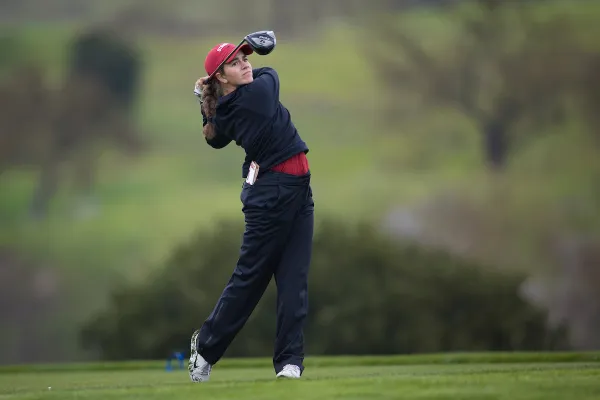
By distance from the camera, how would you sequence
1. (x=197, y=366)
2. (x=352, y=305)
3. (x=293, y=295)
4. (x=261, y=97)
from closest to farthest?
(x=261, y=97)
(x=293, y=295)
(x=197, y=366)
(x=352, y=305)

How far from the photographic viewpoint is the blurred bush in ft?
37.8

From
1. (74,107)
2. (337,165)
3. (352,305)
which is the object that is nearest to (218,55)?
(352,305)

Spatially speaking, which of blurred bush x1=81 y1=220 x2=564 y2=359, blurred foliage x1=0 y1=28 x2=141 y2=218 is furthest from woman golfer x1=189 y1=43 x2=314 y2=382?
blurred foliage x1=0 y1=28 x2=141 y2=218

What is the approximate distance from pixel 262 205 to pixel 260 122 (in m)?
0.37

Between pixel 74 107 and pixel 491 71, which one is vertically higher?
pixel 491 71

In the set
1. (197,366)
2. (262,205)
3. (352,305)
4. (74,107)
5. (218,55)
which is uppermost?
(218,55)

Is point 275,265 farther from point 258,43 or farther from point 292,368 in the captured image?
point 258,43

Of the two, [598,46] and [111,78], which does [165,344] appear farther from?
[598,46]

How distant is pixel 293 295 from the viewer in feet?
16.3

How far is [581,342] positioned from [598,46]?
339cm

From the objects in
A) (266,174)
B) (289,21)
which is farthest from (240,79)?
(289,21)

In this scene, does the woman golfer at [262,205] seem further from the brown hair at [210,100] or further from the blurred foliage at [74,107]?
the blurred foliage at [74,107]

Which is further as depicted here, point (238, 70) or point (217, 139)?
point (217, 139)

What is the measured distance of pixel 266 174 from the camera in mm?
4949
